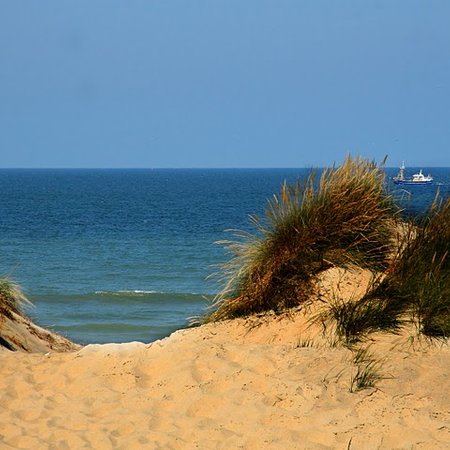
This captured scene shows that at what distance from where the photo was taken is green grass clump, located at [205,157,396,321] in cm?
857

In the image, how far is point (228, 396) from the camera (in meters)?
6.74

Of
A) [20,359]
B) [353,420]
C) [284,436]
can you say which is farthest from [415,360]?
[20,359]

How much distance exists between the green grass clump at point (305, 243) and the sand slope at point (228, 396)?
50cm

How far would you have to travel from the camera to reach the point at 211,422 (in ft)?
21.0

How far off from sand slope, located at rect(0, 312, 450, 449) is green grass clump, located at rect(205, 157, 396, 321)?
1.64ft

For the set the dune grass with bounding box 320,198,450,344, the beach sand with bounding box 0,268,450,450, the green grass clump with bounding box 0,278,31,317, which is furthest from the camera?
the green grass clump with bounding box 0,278,31,317

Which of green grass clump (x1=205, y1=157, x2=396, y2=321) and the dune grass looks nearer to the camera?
the dune grass

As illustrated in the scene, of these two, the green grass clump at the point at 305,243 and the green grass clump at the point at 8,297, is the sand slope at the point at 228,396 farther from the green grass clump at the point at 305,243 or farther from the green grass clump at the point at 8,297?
the green grass clump at the point at 8,297

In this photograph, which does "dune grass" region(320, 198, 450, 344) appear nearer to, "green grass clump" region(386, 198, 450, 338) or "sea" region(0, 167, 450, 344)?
"green grass clump" region(386, 198, 450, 338)

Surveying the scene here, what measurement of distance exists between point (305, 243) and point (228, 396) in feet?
7.95

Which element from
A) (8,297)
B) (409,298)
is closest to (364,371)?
(409,298)

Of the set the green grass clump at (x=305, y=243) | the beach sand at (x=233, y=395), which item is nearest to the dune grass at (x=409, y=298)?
the beach sand at (x=233, y=395)

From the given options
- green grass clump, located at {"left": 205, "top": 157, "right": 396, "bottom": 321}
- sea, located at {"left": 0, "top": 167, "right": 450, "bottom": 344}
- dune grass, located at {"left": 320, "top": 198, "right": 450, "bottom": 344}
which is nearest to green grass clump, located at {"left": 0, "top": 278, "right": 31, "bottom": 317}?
sea, located at {"left": 0, "top": 167, "right": 450, "bottom": 344}

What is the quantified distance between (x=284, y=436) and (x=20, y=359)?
3.17 metres
